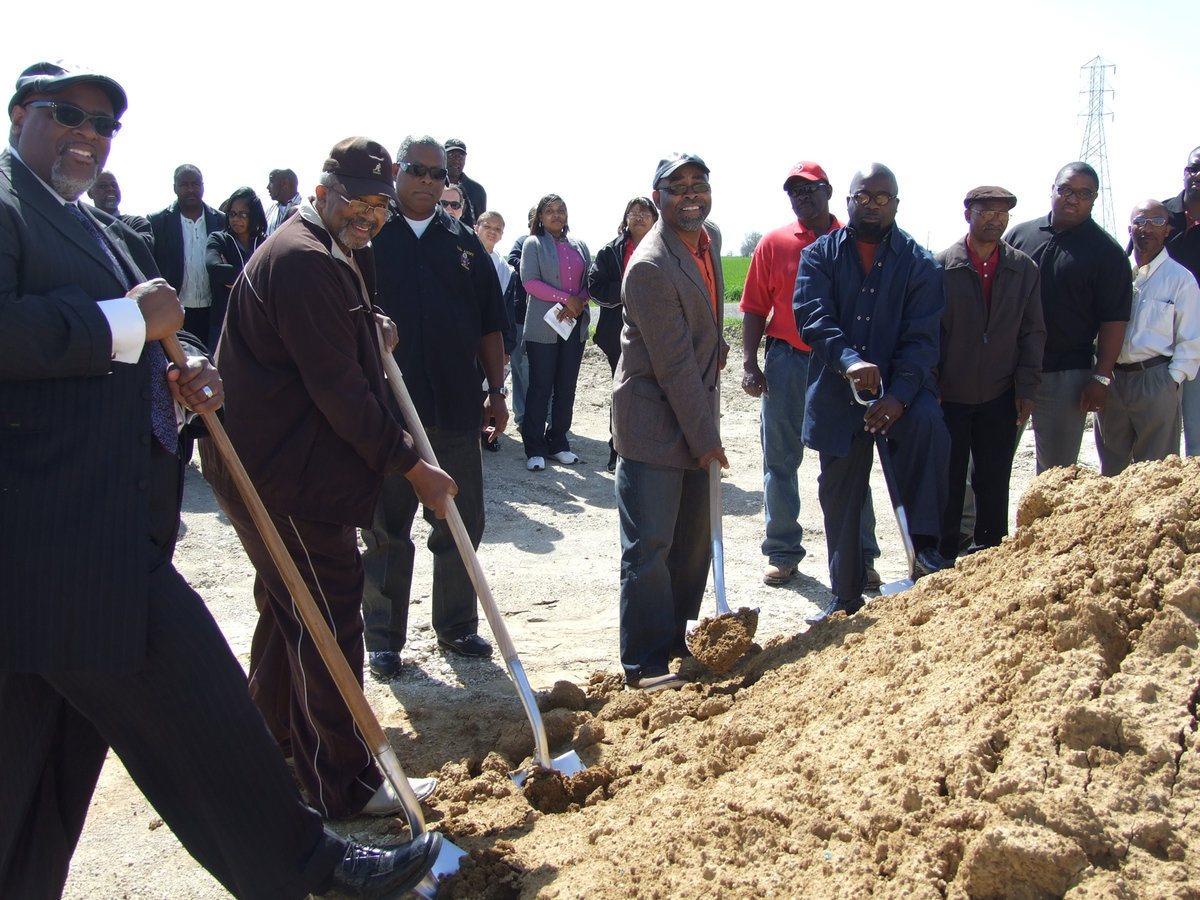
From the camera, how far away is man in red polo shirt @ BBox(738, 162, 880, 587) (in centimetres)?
598

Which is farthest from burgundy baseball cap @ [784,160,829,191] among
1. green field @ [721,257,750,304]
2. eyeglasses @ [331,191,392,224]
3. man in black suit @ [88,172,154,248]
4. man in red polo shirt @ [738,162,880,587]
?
green field @ [721,257,750,304]

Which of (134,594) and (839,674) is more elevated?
(134,594)

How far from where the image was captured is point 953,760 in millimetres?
2422

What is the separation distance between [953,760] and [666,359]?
2.15 m

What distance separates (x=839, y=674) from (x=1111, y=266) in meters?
3.68

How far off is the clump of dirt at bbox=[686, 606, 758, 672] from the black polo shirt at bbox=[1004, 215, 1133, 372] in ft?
9.44

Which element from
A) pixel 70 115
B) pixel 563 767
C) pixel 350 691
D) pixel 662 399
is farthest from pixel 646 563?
pixel 70 115

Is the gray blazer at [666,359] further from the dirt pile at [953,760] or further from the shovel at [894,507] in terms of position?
the dirt pile at [953,760]

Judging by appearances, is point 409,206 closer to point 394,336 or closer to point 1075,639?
point 394,336

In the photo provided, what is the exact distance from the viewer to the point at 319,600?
339 centimetres

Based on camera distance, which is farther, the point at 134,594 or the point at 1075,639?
the point at 1075,639

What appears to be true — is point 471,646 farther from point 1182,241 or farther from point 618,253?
point 1182,241

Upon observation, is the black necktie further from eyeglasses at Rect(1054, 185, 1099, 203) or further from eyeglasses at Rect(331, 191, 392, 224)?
eyeglasses at Rect(1054, 185, 1099, 203)

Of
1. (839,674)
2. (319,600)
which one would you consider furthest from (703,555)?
(319,600)
